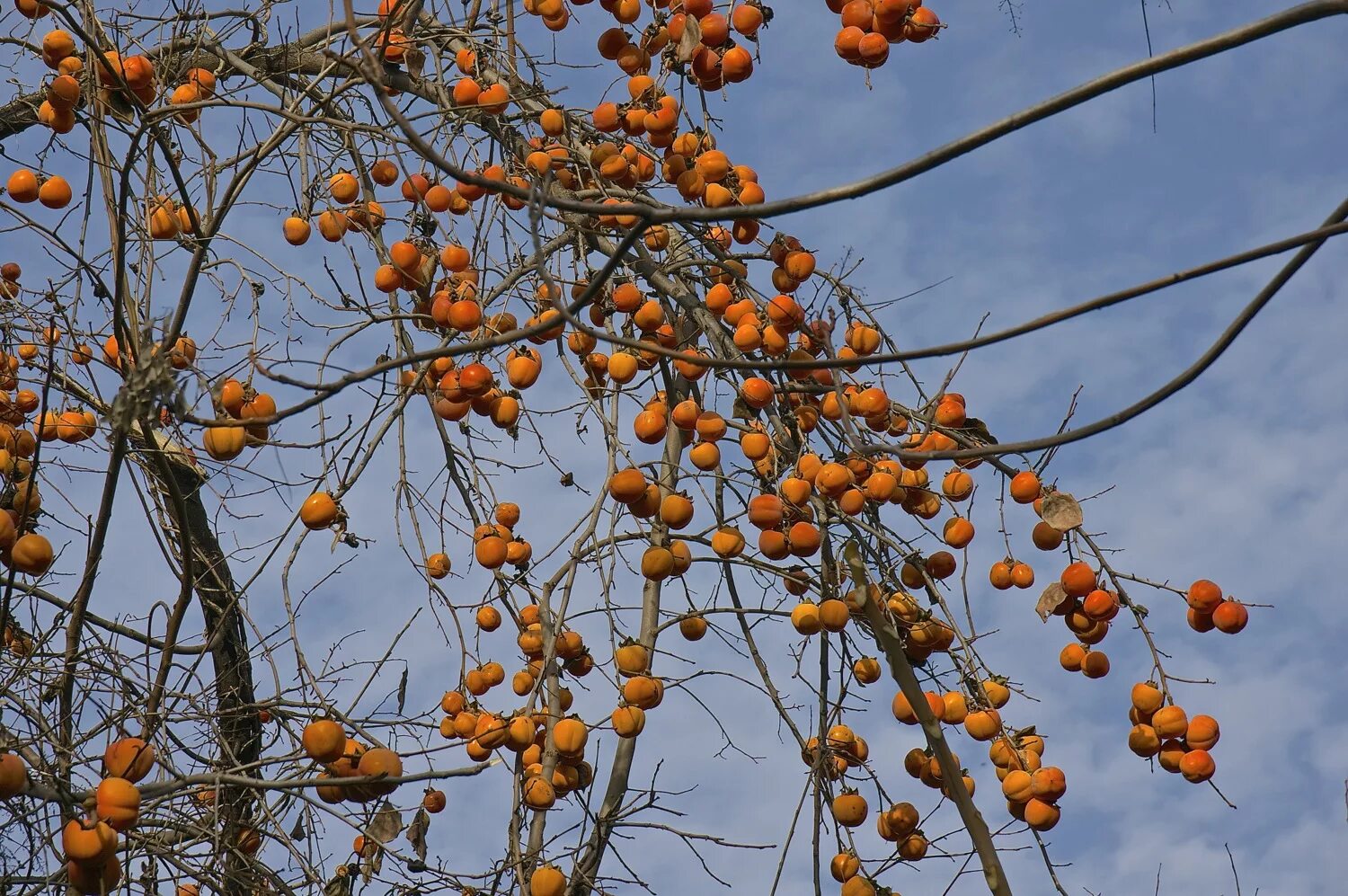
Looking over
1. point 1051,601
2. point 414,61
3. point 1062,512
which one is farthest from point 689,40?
point 1051,601

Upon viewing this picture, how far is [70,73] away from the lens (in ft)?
10.0

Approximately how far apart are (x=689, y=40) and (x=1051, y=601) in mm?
1499

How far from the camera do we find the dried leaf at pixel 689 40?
3039 millimetres

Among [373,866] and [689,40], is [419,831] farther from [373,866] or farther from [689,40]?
[689,40]

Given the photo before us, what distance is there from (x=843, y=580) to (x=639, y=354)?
69cm

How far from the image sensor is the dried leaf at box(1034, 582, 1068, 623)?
3.01m

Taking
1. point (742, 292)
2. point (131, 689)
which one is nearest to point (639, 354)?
point (742, 292)

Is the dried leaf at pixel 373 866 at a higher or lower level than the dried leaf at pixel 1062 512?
lower

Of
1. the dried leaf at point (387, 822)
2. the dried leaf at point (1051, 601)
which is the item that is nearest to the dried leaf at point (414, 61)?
the dried leaf at point (387, 822)

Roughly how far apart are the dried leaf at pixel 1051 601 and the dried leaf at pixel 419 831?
4.78 feet

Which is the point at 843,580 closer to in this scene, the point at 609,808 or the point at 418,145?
the point at 609,808

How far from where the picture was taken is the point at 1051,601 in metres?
3.01

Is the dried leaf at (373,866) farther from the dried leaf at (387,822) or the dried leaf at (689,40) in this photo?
the dried leaf at (689,40)

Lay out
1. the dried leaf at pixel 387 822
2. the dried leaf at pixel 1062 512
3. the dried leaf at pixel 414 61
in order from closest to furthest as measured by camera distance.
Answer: the dried leaf at pixel 387 822 → the dried leaf at pixel 1062 512 → the dried leaf at pixel 414 61
